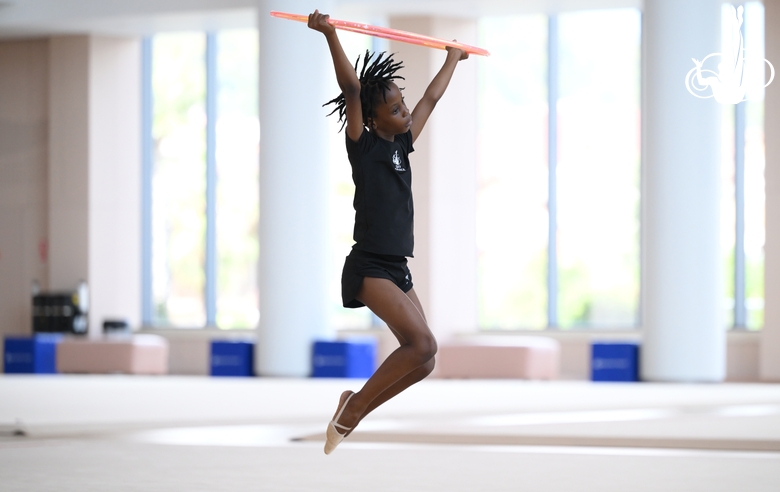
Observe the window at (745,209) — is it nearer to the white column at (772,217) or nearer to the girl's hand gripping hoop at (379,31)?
the white column at (772,217)

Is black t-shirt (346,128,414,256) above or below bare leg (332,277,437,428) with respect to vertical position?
above

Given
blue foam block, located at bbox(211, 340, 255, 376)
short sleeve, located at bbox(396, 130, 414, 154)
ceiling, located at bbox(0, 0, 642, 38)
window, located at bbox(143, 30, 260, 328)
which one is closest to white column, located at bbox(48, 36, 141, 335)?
ceiling, located at bbox(0, 0, 642, 38)

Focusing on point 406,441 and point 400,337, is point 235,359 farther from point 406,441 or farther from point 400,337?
point 400,337

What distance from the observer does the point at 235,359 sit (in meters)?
11.5

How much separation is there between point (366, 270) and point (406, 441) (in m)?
1.70

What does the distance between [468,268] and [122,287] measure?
462cm

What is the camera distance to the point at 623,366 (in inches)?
408

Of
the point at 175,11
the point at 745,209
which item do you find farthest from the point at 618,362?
the point at 175,11

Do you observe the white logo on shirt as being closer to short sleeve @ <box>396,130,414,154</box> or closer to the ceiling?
short sleeve @ <box>396,130,414,154</box>

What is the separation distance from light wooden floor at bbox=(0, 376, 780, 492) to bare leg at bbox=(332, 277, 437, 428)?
29 cm

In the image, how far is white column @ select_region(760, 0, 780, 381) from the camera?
38.0 ft

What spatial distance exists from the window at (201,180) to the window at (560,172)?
3182 millimetres

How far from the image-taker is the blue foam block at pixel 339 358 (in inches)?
422

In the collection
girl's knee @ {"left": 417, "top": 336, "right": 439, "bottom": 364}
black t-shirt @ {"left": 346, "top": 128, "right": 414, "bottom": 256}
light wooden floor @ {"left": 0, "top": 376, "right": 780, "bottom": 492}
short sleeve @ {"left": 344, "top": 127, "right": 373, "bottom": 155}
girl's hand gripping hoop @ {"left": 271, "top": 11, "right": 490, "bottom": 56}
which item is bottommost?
light wooden floor @ {"left": 0, "top": 376, "right": 780, "bottom": 492}
